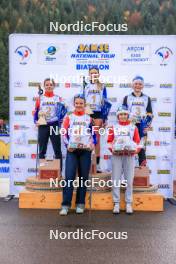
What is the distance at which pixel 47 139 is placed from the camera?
8.31 m

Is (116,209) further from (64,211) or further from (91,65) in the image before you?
(91,65)

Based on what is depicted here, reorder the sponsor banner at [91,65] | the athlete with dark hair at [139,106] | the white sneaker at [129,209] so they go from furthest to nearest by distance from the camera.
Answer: the sponsor banner at [91,65], the athlete with dark hair at [139,106], the white sneaker at [129,209]

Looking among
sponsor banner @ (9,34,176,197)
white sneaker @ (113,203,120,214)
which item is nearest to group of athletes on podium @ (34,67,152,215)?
white sneaker @ (113,203,120,214)

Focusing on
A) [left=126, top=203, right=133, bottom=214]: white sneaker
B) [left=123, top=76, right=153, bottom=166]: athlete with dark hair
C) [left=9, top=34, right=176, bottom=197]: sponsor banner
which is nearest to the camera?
[left=126, top=203, right=133, bottom=214]: white sneaker

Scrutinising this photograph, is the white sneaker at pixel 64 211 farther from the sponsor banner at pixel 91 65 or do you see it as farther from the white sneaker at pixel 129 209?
the sponsor banner at pixel 91 65

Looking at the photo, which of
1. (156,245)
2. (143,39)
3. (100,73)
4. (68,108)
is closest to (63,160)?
(68,108)

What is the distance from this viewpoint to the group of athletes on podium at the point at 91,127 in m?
7.32

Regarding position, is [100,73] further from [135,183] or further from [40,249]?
[40,249]

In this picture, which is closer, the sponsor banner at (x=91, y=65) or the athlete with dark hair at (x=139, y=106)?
the athlete with dark hair at (x=139, y=106)

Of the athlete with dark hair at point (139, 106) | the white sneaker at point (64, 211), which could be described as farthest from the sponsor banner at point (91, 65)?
the white sneaker at point (64, 211)

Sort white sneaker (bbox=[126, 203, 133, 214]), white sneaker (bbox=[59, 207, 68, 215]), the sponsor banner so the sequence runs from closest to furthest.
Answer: white sneaker (bbox=[59, 207, 68, 215]) < white sneaker (bbox=[126, 203, 133, 214]) < the sponsor banner

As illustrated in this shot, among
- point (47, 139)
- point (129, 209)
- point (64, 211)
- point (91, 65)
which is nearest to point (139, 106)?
point (91, 65)

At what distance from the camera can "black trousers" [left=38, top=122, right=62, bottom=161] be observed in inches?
324

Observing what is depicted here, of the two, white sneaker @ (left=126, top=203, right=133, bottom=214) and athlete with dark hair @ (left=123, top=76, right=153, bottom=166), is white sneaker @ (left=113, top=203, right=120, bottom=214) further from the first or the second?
athlete with dark hair @ (left=123, top=76, right=153, bottom=166)
